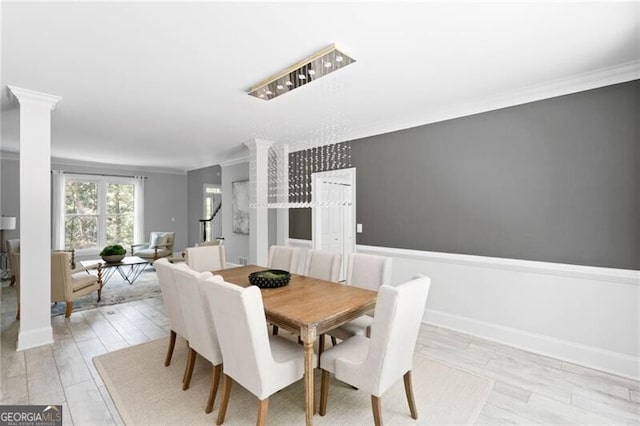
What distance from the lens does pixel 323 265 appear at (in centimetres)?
327

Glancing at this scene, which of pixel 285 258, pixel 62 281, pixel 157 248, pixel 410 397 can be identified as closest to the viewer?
pixel 410 397

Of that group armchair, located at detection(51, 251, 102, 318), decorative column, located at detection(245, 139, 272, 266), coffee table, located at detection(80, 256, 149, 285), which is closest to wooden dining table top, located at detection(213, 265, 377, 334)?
decorative column, located at detection(245, 139, 272, 266)

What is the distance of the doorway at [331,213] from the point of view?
4.96 m

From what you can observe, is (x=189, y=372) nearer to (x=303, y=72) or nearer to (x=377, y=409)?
(x=377, y=409)

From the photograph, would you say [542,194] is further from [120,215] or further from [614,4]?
[120,215]

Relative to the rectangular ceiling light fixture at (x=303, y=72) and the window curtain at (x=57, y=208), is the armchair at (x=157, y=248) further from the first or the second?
the rectangular ceiling light fixture at (x=303, y=72)

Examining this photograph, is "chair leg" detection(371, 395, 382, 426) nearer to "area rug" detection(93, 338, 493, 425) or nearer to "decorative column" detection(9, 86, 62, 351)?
"area rug" detection(93, 338, 493, 425)

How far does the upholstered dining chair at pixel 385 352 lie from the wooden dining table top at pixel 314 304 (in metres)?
0.23

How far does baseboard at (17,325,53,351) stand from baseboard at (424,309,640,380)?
4102 mm

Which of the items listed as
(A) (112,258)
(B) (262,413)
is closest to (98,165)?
(A) (112,258)

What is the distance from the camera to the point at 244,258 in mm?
6434

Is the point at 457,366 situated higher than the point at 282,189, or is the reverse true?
the point at 282,189

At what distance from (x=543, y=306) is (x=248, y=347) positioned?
2825 millimetres

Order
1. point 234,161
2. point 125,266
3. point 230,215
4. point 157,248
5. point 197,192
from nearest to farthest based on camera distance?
point 125,266 < point 157,248 < point 234,161 < point 230,215 < point 197,192
